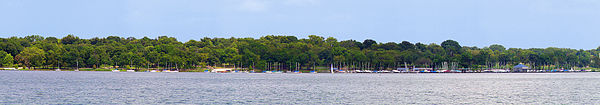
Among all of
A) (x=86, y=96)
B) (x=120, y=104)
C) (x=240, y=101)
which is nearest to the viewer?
(x=120, y=104)

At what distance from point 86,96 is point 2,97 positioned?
24.8 feet

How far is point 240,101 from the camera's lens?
177 feet

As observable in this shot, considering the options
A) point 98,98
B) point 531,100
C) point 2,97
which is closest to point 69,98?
point 98,98

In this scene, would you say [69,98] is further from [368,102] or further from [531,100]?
[531,100]

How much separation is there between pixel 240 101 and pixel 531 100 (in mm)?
29935

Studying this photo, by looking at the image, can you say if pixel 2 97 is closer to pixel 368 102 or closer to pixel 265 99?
pixel 265 99

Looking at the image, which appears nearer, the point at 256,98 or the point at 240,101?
the point at 240,101

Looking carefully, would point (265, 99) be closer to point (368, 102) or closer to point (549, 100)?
point (368, 102)

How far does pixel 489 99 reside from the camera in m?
59.2

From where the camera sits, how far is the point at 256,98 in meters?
57.9

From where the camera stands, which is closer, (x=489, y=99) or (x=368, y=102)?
(x=368, y=102)

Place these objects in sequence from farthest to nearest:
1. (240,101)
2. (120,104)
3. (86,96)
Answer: (86,96), (240,101), (120,104)

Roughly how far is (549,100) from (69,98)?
158 ft

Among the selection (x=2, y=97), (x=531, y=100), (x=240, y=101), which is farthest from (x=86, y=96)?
(x=531, y=100)
